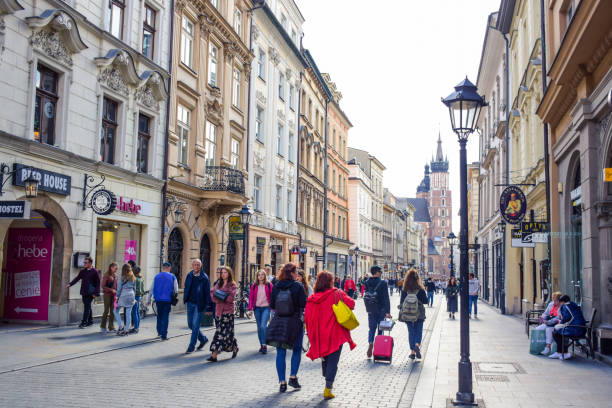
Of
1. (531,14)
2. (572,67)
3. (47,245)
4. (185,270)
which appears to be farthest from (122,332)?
(531,14)

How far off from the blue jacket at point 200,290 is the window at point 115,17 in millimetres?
9604

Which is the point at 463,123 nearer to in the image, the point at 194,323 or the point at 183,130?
the point at 194,323

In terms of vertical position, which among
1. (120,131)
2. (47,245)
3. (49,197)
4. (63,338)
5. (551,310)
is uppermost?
(120,131)

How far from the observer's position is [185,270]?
22828mm

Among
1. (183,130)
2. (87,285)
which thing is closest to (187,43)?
(183,130)

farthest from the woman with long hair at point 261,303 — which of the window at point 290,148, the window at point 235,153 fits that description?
the window at point 290,148

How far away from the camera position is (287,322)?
8523 mm

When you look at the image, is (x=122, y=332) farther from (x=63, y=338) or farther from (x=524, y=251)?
(x=524, y=251)

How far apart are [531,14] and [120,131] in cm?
1440

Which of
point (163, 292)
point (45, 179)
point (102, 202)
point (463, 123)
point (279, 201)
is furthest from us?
point (279, 201)

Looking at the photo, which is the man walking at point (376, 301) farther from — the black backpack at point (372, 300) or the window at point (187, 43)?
the window at point (187, 43)

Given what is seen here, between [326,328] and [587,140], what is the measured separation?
23.6 feet

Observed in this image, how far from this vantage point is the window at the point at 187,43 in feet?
74.9

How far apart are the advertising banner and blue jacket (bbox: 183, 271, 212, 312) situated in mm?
5795
